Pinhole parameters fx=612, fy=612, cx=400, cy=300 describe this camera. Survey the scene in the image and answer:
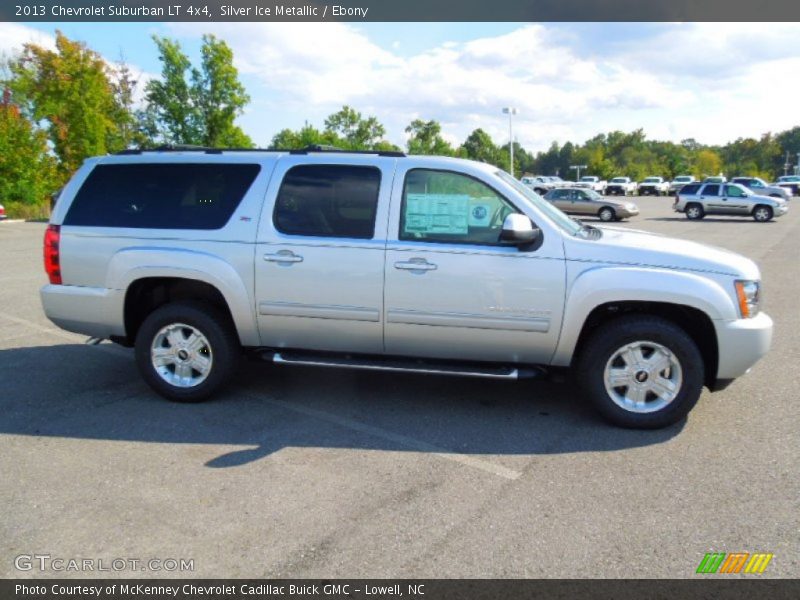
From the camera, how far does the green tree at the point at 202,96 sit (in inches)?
1252

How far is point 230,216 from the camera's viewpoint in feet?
15.7

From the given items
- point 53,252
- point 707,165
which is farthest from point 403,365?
point 707,165

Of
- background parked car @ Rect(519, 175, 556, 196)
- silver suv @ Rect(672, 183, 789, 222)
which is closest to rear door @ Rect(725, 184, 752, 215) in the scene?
silver suv @ Rect(672, 183, 789, 222)

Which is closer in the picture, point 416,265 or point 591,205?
point 416,265

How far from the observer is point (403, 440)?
4.25 m

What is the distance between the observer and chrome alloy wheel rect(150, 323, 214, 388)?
492 cm

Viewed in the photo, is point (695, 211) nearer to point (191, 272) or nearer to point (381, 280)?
point (381, 280)

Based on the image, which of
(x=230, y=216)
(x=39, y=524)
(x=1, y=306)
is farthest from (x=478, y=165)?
(x=1, y=306)

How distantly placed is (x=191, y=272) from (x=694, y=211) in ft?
91.8

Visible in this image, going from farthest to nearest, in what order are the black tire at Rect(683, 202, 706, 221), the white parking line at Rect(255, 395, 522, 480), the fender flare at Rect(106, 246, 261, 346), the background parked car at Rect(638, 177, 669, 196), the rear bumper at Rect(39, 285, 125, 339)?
the background parked car at Rect(638, 177, 669, 196) < the black tire at Rect(683, 202, 706, 221) < the rear bumper at Rect(39, 285, 125, 339) < the fender flare at Rect(106, 246, 261, 346) < the white parking line at Rect(255, 395, 522, 480)

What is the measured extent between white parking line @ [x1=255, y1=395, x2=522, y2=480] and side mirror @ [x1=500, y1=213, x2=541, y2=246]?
1.50 meters

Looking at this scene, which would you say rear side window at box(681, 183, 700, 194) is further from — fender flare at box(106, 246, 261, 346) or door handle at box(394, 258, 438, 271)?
fender flare at box(106, 246, 261, 346)
